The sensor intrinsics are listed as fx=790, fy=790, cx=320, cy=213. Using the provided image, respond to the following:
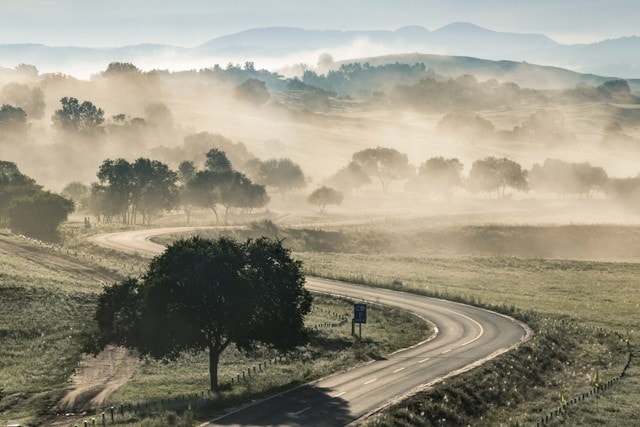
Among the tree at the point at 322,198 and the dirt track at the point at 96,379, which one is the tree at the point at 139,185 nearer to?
the tree at the point at 322,198

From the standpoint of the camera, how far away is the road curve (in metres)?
40.3

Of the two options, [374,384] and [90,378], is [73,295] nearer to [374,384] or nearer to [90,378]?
[90,378]

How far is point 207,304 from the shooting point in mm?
46250

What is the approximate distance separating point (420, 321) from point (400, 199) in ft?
421

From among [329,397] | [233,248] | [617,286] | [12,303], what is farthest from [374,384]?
[617,286]

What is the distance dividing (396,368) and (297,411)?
1182 centimetres

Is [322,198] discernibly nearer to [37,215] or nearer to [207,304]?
[37,215]

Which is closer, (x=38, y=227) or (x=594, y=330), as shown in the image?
(x=594, y=330)

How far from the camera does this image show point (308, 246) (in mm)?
122688

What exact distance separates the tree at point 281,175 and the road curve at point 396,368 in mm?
107283

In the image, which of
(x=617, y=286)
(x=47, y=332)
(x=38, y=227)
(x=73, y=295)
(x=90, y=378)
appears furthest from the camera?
(x=38, y=227)

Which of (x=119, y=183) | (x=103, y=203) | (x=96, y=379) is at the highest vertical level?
(x=119, y=183)

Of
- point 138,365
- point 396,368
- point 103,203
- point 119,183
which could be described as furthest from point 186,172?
point 396,368

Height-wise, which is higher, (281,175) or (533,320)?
(281,175)
